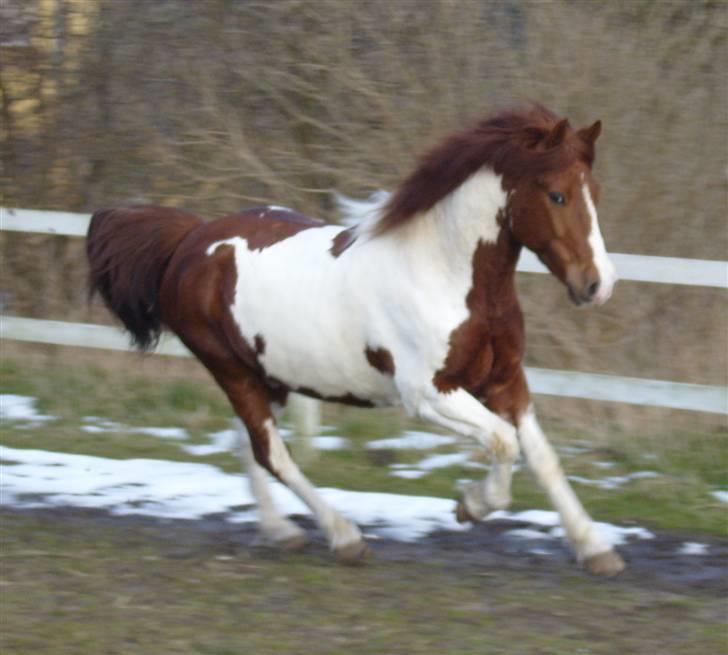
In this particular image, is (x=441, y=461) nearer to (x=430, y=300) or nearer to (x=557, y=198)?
(x=430, y=300)

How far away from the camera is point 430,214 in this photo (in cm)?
501

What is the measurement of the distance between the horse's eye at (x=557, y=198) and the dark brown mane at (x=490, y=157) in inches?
3.1

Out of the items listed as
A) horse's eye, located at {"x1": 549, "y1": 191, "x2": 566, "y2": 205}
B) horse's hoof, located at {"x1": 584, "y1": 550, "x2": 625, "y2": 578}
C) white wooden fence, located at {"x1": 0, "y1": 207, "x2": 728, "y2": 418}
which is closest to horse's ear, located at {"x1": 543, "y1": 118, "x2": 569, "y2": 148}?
horse's eye, located at {"x1": 549, "y1": 191, "x2": 566, "y2": 205}

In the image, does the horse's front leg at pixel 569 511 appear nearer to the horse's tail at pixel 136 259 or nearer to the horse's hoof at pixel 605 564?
the horse's hoof at pixel 605 564

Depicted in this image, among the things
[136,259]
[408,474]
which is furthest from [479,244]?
[408,474]

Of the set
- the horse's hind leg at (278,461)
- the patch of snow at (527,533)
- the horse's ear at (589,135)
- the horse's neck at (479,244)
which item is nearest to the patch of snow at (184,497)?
the patch of snow at (527,533)

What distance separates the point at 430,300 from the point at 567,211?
62 cm

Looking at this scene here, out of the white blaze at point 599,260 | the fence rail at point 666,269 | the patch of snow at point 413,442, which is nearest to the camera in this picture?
the white blaze at point 599,260

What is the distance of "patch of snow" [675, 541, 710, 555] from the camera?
5418 millimetres

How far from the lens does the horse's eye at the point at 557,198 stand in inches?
182

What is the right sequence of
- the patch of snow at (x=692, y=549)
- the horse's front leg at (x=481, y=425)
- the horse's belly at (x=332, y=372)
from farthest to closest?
the patch of snow at (x=692, y=549) < the horse's belly at (x=332, y=372) < the horse's front leg at (x=481, y=425)

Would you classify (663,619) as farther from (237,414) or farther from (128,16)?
(128,16)

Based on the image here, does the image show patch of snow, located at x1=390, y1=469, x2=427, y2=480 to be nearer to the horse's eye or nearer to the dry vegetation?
the dry vegetation

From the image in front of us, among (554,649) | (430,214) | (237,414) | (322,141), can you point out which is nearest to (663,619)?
(554,649)
